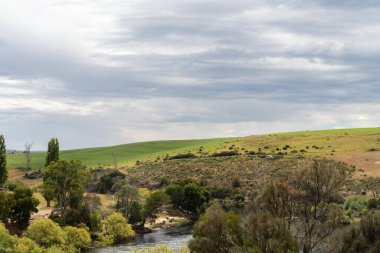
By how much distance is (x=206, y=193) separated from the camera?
5399 inches

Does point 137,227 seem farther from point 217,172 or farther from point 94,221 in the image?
point 217,172

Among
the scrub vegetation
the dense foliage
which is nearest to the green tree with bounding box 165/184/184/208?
the dense foliage

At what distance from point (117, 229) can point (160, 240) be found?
8.98 meters

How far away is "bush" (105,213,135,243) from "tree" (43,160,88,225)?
26.4ft

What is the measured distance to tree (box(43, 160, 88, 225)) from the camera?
97438mm

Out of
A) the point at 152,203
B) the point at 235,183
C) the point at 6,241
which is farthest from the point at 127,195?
the point at 235,183

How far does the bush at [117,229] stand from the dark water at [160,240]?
2.46 meters

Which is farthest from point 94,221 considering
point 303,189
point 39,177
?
point 39,177

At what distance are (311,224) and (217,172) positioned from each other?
424 ft

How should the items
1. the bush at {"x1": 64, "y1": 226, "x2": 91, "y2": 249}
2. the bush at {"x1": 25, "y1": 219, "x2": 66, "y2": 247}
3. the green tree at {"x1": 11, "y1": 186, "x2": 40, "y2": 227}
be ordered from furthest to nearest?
1. the green tree at {"x1": 11, "y1": 186, "x2": 40, "y2": 227}
2. the bush at {"x1": 64, "y1": 226, "x2": 91, "y2": 249}
3. the bush at {"x1": 25, "y1": 219, "x2": 66, "y2": 247}

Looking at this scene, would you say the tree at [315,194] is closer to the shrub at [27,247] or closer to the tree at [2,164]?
the shrub at [27,247]

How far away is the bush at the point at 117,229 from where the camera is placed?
96.5 metres

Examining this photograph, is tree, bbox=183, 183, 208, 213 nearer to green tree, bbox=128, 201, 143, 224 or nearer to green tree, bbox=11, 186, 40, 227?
green tree, bbox=128, 201, 143, 224

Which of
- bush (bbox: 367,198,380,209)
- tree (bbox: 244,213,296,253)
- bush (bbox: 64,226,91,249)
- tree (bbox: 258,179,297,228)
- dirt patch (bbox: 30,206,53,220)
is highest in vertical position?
tree (bbox: 258,179,297,228)
